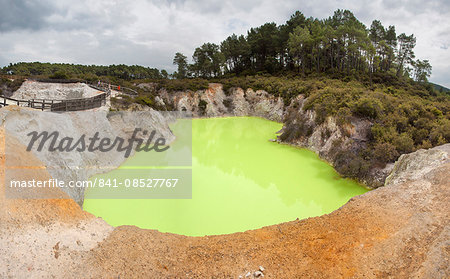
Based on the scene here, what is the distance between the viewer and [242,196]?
43.9ft

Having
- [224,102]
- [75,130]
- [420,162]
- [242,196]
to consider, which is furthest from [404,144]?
[224,102]

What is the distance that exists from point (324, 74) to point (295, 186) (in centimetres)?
3769

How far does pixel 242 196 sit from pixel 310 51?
4672 centimetres

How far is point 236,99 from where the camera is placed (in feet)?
145

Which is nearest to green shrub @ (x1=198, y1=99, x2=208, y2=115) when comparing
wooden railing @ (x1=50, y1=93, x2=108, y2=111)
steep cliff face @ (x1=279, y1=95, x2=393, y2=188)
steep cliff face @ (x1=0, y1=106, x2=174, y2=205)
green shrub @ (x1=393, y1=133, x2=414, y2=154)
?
steep cliff face @ (x1=279, y1=95, x2=393, y2=188)

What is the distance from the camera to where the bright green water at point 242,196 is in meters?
11.0

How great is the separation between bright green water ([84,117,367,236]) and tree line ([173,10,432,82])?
106 feet

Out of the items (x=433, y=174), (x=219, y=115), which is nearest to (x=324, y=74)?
(x=219, y=115)

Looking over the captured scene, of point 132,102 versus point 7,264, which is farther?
point 132,102

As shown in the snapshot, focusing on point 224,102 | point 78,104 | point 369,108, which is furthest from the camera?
point 224,102

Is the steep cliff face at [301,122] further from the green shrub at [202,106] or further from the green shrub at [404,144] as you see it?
the green shrub at [404,144]

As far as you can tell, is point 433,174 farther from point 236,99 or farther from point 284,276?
point 236,99

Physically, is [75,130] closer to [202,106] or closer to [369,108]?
[369,108]

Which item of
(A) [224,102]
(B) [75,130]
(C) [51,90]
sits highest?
(A) [224,102]
